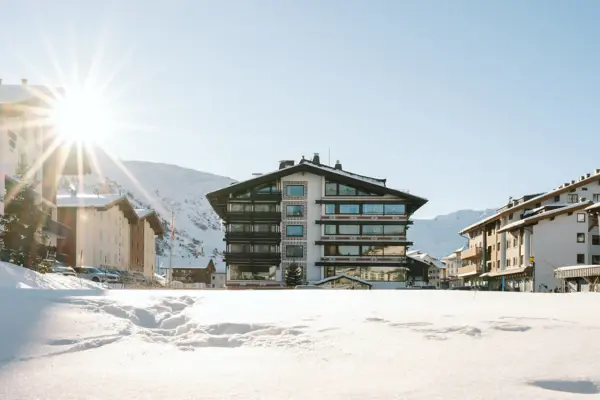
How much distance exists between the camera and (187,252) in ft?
585

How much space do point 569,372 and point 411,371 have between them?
1.36m

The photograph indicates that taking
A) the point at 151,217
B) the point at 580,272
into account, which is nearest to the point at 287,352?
the point at 580,272

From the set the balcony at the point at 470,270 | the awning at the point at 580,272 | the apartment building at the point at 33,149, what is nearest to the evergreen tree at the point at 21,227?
the apartment building at the point at 33,149

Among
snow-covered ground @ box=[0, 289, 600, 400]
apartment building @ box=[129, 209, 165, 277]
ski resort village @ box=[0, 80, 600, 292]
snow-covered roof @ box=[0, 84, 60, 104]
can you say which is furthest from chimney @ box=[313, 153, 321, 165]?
snow-covered ground @ box=[0, 289, 600, 400]

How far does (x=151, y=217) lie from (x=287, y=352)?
7682cm

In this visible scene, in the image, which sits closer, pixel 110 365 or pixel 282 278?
pixel 110 365

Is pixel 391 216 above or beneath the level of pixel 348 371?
above

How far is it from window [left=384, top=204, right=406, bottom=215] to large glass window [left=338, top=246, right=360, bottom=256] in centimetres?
471

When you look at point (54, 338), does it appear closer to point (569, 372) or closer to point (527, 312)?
point (569, 372)

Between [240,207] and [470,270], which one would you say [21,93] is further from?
[470,270]

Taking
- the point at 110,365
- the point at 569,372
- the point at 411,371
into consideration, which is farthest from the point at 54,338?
the point at 569,372

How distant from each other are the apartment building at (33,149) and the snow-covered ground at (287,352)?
24299 millimetres

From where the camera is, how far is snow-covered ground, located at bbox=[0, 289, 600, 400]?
523 cm

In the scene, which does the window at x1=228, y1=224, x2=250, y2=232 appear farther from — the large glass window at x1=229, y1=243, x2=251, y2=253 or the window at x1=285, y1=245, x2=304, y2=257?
the window at x1=285, y1=245, x2=304, y2=257
